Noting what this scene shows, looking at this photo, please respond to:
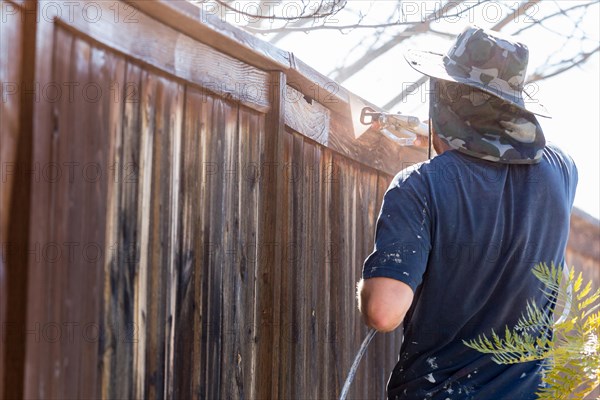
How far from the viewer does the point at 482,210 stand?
280cm

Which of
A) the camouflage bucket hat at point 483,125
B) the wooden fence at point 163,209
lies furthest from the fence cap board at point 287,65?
the camouflage bucket hat at point 483,125

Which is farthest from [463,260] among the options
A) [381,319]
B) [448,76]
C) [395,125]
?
[395,125]

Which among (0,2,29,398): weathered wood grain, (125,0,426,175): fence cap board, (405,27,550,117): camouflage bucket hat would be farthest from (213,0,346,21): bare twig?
(0,2,29,398): weathered wood grain

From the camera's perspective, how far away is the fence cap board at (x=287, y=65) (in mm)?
2732

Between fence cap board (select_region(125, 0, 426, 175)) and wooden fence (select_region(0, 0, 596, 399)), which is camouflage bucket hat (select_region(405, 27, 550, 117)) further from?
wooden fence (select_region(0, 0, 596, 399))

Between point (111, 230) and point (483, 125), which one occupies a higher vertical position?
point (483, 125)

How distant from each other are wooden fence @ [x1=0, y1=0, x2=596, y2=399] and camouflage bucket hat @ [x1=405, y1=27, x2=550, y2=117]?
63 cm

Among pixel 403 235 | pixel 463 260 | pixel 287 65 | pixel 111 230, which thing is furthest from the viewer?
pixel 287 65

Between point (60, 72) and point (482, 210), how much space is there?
133cm

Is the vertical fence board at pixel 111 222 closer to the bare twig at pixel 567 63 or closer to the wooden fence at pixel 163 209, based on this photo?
the wooden fence at pixel 163 209

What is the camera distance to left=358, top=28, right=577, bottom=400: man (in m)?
2.65

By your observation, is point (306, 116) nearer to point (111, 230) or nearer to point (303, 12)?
point (303, 12)

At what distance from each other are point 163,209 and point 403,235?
0.73m

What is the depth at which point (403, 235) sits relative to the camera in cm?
265
